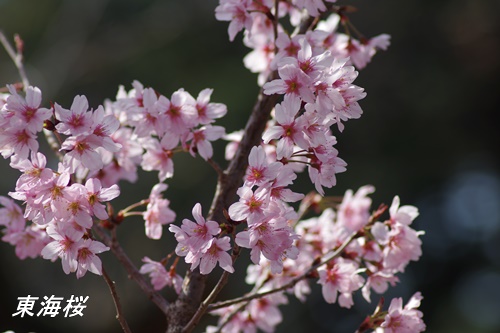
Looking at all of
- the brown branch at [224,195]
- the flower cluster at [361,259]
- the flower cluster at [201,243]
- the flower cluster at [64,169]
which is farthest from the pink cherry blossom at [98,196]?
the flower cluster at [361,259]

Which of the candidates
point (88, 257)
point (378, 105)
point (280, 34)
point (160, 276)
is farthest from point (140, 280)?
point (378, 105)

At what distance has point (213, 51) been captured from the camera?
261 inches

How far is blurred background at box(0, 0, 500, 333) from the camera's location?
5555mm

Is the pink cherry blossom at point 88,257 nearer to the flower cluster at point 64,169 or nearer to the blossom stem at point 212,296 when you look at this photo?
the flower cluster at point 64,169

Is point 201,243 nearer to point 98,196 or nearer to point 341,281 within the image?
point 98,196

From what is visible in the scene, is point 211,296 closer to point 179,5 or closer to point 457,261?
point 179,5

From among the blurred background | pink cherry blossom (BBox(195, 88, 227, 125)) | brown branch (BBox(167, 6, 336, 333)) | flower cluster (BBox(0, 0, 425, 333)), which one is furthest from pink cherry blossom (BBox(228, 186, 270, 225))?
the blurred background

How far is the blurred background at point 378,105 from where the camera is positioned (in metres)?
5.55

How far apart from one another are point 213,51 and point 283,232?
588cm

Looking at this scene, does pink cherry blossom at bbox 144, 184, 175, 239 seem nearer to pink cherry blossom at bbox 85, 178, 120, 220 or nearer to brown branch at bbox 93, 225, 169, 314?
brown branch at bbox 93, 225, 169, 314

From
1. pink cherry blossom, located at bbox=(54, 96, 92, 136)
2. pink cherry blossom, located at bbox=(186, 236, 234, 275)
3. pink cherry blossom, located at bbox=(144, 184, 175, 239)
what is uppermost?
pink cherry blossom, located at bbox=(54, 96, 92, 136)

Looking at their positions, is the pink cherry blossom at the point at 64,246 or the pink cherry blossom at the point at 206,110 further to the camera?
the pink cherry blossom at the point at 206,110

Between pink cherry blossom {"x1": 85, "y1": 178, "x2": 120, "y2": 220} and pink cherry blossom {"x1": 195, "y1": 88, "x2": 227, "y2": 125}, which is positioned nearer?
pink cherry blossom {"x1": 85, "y1": 178, "x2": 120, "y2": 220}

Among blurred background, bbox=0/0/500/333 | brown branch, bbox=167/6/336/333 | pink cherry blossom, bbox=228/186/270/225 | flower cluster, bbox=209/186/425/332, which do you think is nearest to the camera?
pink cherry blossom, bbox=228/186/270/225
